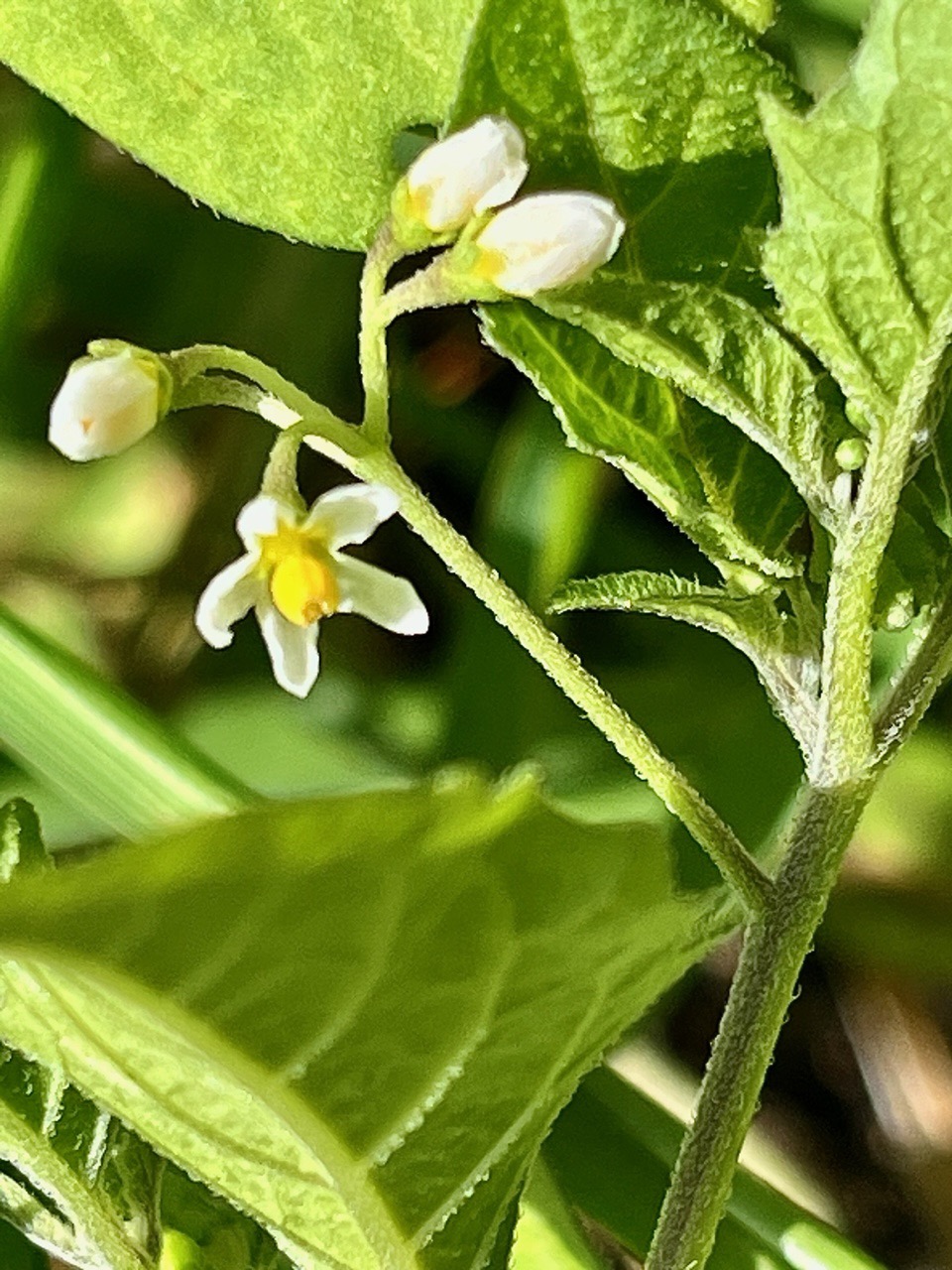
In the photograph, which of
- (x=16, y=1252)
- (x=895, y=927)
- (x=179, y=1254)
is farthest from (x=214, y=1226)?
(x=895, y=927)

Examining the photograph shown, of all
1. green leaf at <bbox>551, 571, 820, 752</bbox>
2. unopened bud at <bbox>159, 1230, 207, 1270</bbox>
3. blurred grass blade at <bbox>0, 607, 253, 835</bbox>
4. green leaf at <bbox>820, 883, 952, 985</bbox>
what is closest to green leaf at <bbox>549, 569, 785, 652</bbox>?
green leaf at <bbox>551, 571, 820, 752</bbox>

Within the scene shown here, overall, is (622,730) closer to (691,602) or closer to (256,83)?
(691,602)

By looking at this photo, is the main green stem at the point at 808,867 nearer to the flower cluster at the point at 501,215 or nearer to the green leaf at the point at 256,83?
the flower cluster at the point at 501,215

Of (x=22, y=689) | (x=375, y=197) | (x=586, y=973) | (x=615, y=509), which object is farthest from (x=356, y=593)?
(x=615, y=509)

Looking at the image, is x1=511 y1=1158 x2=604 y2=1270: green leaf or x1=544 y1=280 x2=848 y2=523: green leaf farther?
x1=511 y1=1158 x2=604 y2=1270: green leaf

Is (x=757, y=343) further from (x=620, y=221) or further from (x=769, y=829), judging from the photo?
(x=769, y=829)

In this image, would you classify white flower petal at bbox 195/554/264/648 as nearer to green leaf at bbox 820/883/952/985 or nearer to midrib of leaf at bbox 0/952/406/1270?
midrib of leaf at bbox 0/952/406/1270
